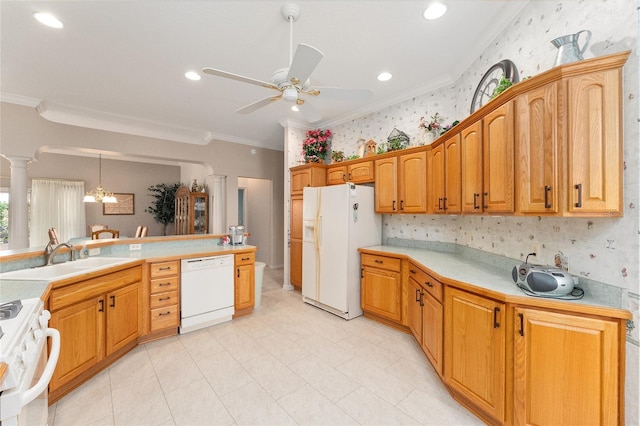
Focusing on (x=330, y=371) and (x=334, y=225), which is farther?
(x=334, y=225)

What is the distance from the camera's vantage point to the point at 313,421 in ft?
5.67

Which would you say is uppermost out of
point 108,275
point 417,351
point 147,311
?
point 108,275

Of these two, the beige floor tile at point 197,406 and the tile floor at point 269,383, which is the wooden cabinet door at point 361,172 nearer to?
the tile floor at point 269,383

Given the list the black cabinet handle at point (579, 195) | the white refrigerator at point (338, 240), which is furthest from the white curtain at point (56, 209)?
the black cabinet handle at point (579, 195)

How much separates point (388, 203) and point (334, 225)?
785mm

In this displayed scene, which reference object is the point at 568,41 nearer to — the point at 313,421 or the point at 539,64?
the point at 539,64

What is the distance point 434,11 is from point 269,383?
10.8ft

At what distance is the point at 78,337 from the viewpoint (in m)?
2.02

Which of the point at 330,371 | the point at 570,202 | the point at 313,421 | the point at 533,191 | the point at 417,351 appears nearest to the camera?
the point at 570,202

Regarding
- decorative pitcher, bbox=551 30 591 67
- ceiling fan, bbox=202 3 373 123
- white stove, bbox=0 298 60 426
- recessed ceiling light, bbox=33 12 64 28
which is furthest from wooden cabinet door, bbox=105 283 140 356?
decorative pitcher, bbox=551 30 591 67

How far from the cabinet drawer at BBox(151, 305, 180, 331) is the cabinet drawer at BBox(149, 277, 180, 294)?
0.20m

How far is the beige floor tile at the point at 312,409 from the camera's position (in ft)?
5.67

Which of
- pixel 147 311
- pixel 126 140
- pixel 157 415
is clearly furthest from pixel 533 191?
pixel 126 140

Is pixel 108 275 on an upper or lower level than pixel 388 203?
lower
